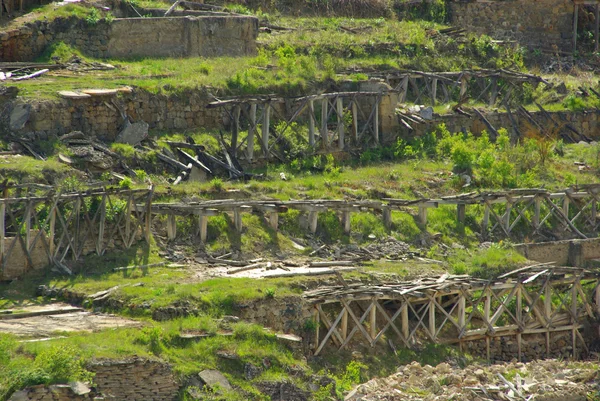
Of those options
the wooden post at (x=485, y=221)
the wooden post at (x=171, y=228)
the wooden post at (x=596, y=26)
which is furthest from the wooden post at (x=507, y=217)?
the wooden post at (x=596, y=26)

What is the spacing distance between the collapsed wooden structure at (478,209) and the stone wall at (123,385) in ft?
20.3

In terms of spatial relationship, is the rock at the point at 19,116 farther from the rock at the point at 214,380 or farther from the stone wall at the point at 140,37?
the rock at the point at 214,380

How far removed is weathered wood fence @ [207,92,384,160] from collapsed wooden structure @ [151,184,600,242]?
11.5 feet

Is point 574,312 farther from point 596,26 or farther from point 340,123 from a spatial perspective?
point 596,26

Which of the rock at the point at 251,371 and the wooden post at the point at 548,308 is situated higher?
the rock at the point at 251,371

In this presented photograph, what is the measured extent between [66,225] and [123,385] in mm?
5427

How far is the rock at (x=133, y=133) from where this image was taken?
3472cm

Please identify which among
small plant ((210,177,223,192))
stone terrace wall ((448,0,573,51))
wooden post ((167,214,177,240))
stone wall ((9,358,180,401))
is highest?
stone terrace wall ((448,0,573,51))

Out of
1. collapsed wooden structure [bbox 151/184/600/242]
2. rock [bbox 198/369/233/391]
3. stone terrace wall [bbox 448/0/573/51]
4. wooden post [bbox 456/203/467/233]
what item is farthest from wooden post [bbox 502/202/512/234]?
stone terrace wall [bbox 448/0/573/51]

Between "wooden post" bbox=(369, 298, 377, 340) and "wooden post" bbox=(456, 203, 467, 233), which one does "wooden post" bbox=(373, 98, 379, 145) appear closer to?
"wooden post" bbox=(456, 203, 467, 233)

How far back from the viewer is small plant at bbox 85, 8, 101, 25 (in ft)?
128

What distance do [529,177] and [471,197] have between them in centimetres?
322

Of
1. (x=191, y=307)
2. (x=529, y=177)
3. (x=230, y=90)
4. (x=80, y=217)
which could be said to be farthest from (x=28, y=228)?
(x=529, y=177)

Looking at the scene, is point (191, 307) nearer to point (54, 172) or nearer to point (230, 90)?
point (54, 172)
